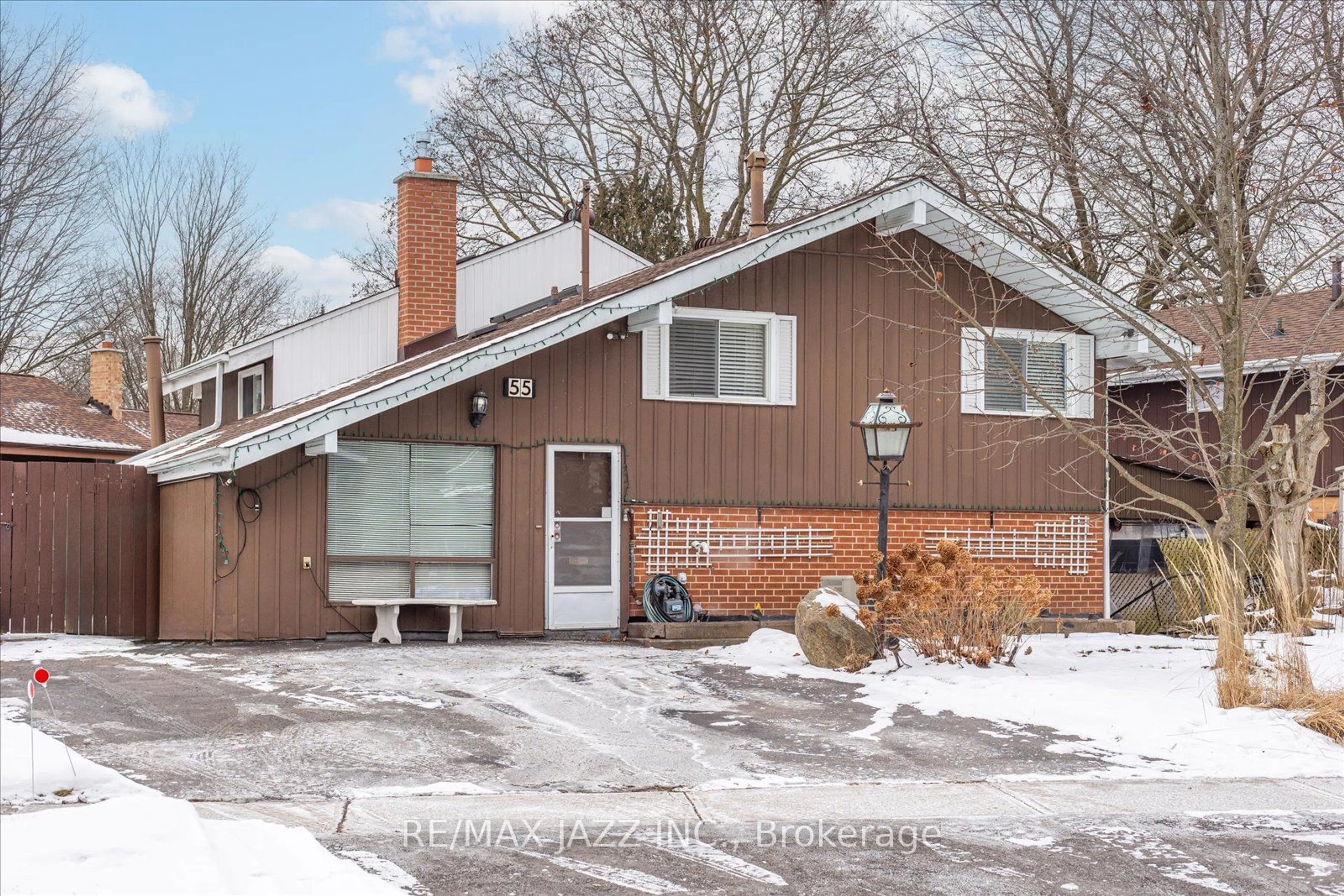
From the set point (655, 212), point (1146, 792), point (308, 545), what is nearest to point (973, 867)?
point (1146, 792)

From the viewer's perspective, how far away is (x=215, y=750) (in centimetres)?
759

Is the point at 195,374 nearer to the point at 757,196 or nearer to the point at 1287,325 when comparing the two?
the point at 757,196

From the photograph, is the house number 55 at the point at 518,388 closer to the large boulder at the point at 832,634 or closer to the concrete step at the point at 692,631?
the concrete step at the point at 692,631

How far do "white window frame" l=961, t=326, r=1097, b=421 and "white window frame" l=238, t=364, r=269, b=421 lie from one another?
28.3 ft

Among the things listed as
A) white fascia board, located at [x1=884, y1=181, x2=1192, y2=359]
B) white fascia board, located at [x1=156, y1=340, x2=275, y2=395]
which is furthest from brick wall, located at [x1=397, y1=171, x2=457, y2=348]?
white fascia board, located at [x1=884, y1=181, x2=1192, y2=359]

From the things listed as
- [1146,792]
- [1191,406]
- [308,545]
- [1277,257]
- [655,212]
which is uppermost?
[655,212]

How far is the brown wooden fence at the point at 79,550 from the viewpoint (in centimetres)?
1405

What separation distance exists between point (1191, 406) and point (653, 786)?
7208 mm

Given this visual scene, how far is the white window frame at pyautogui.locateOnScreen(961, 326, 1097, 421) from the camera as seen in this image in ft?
51.4

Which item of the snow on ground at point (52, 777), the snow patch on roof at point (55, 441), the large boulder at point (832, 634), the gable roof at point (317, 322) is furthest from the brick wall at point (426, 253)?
the snow patch on roof at point (55, 441)

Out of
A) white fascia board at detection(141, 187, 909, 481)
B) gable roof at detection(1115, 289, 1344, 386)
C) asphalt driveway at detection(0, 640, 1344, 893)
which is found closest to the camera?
asphalt driveway at detection(0, 640, 1344, 893)

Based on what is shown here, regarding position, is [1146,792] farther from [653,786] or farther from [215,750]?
[215,750]

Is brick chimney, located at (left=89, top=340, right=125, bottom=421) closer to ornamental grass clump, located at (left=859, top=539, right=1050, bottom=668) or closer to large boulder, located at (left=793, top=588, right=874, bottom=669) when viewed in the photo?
large boulder, located at (left=793, top=588, right=874, bottom=669)

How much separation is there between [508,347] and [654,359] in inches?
77.3
